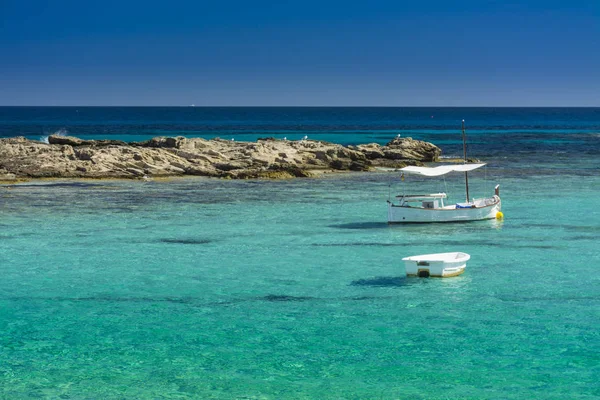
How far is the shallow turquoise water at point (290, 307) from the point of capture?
1925cm

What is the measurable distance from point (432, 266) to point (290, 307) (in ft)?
19.9

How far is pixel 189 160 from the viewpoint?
69062 millimetres

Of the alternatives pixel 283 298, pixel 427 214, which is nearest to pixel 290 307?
pixel 283 298

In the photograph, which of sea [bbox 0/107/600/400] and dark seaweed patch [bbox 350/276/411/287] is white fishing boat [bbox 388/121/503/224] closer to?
sea [bbox 0/107/600/400]

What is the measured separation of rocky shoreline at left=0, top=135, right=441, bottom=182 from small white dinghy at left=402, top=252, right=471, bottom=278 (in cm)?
3584

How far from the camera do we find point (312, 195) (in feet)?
175

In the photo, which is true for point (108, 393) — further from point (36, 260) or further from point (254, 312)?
point (36, 260)

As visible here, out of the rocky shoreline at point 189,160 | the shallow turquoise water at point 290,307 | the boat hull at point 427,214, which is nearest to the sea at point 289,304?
the shallow turquoise water at point 290,307

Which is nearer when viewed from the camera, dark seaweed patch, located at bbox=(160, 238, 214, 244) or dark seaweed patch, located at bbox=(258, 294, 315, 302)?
dark seaweed patch, located at bbox=(258, 294, 315, 302)

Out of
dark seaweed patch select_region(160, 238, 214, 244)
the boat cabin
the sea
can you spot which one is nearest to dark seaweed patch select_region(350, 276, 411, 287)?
the sea

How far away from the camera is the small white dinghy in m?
28.4

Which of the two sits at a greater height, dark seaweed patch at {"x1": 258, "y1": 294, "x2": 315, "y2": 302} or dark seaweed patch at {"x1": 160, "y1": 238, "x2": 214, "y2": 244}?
dark seaweed patch at {"x1": 160, "y1": 238, "x2": 214, "y2": 244}

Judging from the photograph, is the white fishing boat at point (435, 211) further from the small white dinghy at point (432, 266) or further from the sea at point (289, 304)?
the small white dinghy at point (432, 266)

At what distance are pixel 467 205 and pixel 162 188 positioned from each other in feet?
77.8
